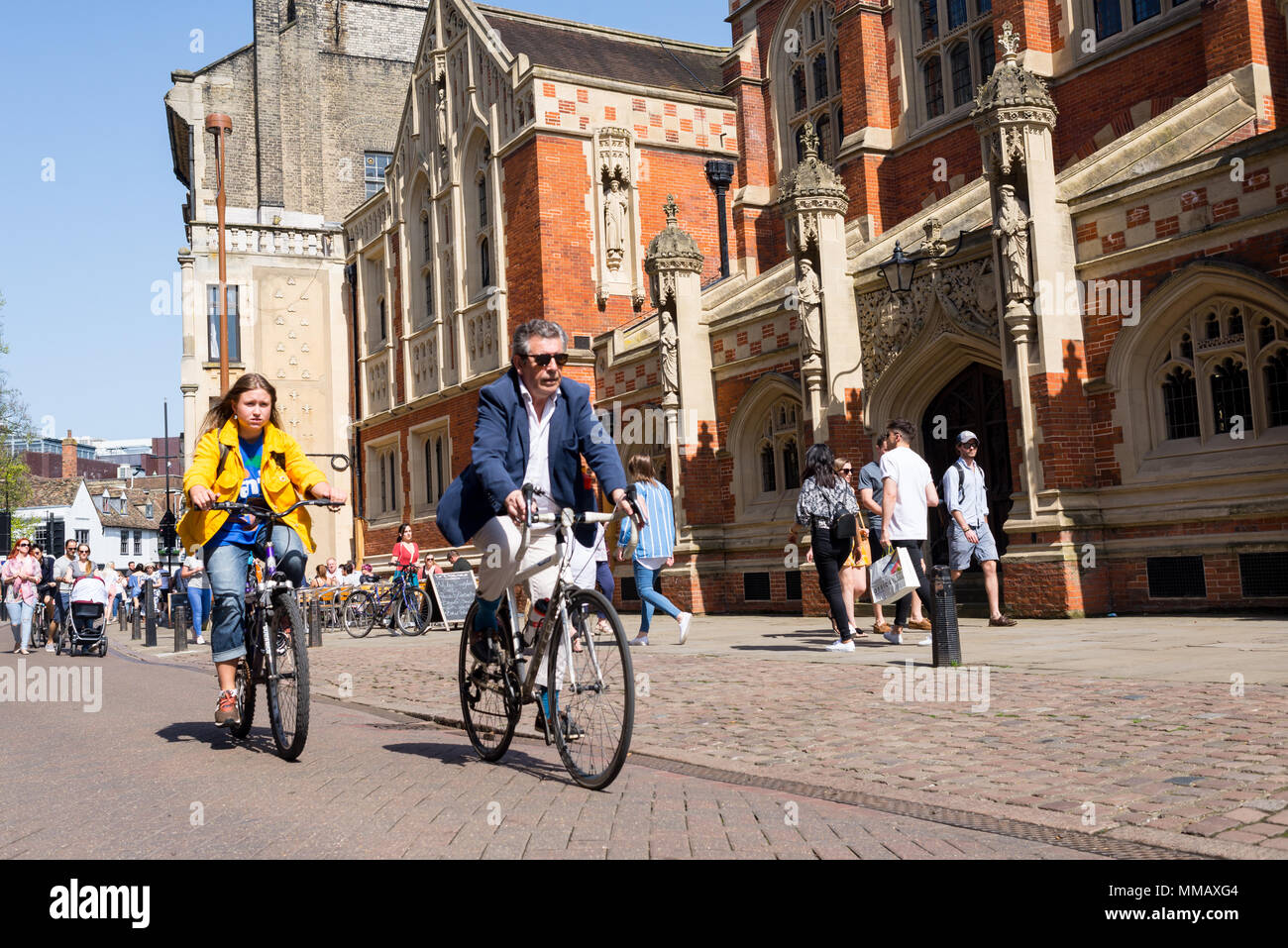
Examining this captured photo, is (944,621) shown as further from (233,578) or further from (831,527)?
(233,578)

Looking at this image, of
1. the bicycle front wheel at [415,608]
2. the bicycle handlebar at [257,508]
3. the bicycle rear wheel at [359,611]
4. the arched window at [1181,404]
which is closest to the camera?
the bicycle handlebar at [257,508]

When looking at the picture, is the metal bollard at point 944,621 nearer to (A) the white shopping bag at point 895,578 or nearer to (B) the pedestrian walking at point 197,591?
(A) the white shopping bag at point 895,578

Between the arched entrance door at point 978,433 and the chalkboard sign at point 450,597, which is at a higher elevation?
the arched entrance door at point 978,433

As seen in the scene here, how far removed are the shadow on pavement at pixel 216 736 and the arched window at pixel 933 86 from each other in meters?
17.3

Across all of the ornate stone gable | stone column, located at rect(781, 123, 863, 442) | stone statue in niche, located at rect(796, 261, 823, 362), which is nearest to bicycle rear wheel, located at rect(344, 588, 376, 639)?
stone column, located at rect(781, 123, 863, 442)

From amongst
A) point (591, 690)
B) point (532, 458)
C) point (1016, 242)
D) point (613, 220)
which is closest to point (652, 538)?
point (1016, 242)

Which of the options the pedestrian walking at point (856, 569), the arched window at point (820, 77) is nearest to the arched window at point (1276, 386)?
the pedestrian walking at point (856, 569)

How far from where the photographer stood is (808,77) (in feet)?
80.6

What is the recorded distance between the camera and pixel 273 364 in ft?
115

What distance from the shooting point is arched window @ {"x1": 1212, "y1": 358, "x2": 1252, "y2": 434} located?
40.9 ft

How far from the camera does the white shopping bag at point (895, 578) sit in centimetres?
995

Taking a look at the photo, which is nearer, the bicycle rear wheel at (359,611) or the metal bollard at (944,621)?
the metal bollard at (944,621)

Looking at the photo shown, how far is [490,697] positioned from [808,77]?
69.9ft

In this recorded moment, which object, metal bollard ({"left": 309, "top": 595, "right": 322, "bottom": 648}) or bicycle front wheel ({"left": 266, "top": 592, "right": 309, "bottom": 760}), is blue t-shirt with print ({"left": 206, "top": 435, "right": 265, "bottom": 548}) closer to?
bicycle front wheel ({"left": 266, "top": 592, "right": 309, "bottom": 760})
